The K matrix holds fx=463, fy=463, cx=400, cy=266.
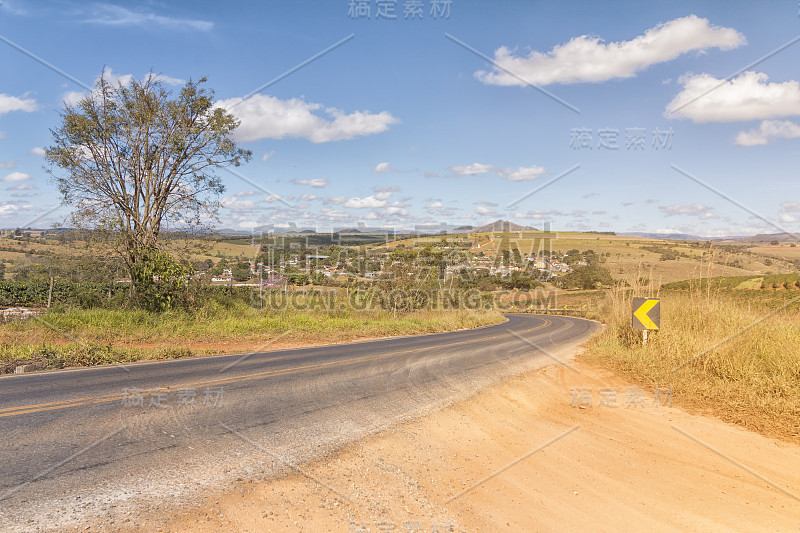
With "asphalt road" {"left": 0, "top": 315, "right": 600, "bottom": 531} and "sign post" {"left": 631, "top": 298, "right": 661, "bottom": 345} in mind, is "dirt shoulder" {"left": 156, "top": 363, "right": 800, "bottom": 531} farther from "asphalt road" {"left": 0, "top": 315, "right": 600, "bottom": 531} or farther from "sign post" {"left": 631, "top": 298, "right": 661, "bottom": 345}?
"sign post" {"left": 631, "top": 298, "right": 661, "bottom": 345}

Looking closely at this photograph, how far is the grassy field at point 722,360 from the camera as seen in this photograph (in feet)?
21.3

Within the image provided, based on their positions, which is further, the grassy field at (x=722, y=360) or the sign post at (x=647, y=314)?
the sign post at (x=647, y=314)

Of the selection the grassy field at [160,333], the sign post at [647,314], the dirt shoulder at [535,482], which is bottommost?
the grassy field at [160,333]

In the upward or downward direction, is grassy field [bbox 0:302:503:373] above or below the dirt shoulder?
below

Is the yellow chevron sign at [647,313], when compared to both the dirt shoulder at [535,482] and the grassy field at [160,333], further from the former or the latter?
the grassy field at [160,333]

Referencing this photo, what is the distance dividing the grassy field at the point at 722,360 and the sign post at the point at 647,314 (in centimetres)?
40

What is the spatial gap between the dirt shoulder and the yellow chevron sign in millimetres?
3795

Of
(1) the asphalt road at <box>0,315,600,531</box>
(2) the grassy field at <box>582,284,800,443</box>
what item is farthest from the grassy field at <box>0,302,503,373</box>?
(2) the grassy field at <box>582,284,800,443</box>

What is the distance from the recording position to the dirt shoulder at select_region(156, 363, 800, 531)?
3.72 m

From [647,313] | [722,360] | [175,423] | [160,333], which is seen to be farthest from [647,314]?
[160,333]

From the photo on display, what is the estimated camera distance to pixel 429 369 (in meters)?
10.5

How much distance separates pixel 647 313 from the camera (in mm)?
10258

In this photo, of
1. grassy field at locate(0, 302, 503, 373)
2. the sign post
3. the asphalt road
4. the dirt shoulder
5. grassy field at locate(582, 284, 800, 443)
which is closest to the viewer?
the dirt shoulder

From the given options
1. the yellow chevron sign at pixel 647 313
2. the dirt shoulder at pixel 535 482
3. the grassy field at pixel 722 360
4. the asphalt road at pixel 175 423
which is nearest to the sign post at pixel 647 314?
the yellow chevron sign at pixel 647 313
